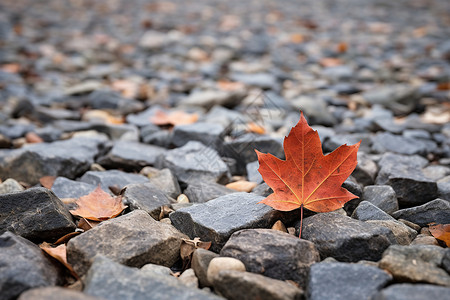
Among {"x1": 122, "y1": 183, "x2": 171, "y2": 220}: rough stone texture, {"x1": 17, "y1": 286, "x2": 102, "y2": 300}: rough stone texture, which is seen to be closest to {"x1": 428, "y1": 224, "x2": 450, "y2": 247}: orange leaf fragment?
{"x1": 122, "y1": 183, "x2": 171, "y2": 220}: rough stone texture

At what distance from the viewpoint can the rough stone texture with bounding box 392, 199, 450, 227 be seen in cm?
141

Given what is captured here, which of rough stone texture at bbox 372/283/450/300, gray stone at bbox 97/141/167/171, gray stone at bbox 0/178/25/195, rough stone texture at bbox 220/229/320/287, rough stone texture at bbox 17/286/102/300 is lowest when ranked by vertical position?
gray stone at bbox 97/141/167/171

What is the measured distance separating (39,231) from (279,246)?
2.75 feet

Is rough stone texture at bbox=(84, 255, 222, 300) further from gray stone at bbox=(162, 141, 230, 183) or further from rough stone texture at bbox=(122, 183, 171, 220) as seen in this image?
gray stone at bbox=(162, 141, 230, 183)

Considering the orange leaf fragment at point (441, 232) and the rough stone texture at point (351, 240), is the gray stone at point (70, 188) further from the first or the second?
the orange leaf fragment at point (441, 232)

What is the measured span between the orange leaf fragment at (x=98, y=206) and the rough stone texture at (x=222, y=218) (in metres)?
0.23

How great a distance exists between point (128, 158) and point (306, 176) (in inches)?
42.3

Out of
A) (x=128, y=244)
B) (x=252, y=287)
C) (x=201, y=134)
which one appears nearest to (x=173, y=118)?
(x=201, y=134)

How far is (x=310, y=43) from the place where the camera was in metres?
5.11

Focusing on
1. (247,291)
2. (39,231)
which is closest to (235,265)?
(247,291)

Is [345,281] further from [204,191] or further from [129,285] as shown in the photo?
[204,191]

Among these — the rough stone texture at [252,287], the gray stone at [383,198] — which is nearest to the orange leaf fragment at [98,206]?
the rough stone texture at [252,287]

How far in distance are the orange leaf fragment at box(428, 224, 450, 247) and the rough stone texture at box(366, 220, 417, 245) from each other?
7 cm

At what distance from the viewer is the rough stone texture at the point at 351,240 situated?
1.19 meters
